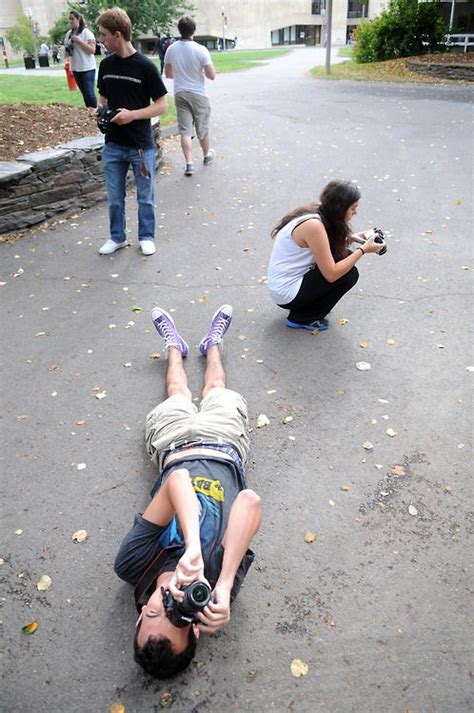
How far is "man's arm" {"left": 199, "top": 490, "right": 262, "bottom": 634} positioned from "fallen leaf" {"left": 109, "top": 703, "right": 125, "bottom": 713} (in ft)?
1.34

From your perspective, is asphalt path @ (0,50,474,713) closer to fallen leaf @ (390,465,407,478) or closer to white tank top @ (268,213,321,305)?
fallen leaf @ (390,465,407,478)

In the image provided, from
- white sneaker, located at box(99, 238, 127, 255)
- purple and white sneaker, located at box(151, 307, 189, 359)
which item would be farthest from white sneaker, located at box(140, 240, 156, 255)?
purple and white sneaker, located at box(151, 307, 189, 359)

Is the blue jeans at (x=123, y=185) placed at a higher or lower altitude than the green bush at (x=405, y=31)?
lower

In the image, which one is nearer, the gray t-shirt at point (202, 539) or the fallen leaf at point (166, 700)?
the fallen leaf at point (166, 700)

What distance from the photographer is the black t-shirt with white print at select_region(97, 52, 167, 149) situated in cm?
502

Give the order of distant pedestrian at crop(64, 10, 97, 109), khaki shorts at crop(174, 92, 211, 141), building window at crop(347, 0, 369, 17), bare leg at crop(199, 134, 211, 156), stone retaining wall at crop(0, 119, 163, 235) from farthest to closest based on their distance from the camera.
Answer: building window at crop(347, 0, 369, 17), distant pedestrian at crop(64, 10, 97, 109), bare leg at crop(199, 134, 211, 156), khaki shorts at crop(174, 92, 211, 141), stone retaining wall at crop(0, 119, 163, 235)

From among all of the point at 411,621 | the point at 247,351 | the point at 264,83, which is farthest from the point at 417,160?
the point at 264,83

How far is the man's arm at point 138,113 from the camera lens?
504 cm

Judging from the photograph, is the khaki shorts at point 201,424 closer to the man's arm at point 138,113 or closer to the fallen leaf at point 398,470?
the fallen leaf at point 398,470

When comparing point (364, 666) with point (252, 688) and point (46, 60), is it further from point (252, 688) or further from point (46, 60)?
point (46, 60)

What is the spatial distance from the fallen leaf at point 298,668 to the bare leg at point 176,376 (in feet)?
5.57

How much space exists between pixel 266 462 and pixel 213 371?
819 mm

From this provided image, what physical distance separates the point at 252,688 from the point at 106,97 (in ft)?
16.3

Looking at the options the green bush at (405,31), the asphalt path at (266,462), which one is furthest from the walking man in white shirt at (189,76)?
the green bush at (405,31)
